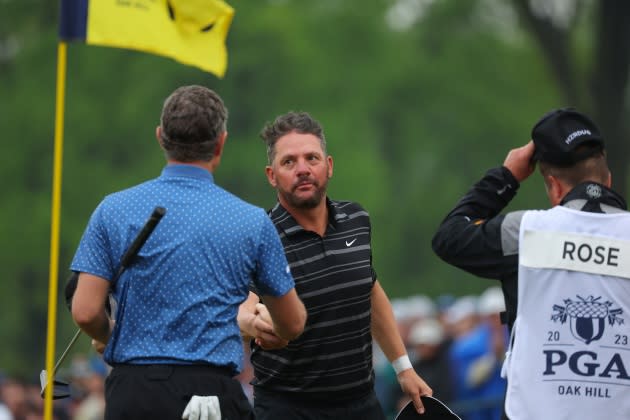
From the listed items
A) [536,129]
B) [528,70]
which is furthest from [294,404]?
[528,70]

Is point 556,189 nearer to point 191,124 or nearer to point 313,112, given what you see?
point 191,124

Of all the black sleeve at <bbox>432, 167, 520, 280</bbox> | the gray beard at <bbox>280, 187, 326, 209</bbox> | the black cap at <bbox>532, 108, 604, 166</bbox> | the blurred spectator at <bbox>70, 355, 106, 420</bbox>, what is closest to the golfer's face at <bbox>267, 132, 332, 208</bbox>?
the gray beard at <bbox>280, 187, 326, 209</bbox>

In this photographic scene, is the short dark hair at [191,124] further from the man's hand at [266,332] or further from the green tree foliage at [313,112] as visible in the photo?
the green tree foliage at [313,112]

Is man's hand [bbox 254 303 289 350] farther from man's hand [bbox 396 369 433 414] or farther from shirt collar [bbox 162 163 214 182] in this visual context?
man's hand [bbox 396 369 433 414]

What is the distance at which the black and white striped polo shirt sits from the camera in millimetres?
7004

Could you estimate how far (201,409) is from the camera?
5.67 m

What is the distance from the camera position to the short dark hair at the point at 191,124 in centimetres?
581

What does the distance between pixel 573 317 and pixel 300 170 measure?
188 centimetres

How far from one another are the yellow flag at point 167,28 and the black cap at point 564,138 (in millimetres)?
1467

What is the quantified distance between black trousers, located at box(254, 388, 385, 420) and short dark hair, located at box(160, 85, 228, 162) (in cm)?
164

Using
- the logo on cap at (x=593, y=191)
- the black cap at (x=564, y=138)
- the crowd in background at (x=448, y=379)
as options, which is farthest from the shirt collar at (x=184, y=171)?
the crowd in background at (x=448, y=379)

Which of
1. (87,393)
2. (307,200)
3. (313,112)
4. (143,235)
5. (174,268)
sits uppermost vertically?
(313,112)

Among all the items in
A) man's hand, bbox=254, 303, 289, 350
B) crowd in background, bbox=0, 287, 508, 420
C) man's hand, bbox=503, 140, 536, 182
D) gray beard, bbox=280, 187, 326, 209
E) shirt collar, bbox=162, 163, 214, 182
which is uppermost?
man's hand, bbox=503, 140, 536, 182

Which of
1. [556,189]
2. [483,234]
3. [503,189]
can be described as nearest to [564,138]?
[556,189]
